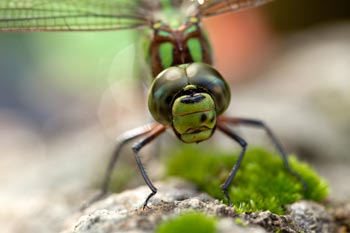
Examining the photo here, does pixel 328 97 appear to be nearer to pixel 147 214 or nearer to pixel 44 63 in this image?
pixel 147 214

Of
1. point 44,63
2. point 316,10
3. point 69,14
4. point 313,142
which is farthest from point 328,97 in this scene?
point 44,63

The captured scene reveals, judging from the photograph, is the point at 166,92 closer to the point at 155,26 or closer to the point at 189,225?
the point at 189,225

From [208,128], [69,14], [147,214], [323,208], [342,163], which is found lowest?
[342,163]

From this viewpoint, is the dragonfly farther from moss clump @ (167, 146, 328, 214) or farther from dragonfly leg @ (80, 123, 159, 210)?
moss clump @ (167, 146, 328, 214)

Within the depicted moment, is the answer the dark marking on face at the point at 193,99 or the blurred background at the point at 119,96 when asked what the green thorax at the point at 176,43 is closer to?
the dark marking on face at the point at 193,99

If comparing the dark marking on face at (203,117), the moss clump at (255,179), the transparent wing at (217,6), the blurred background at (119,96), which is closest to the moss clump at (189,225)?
the moss clump at (255,179)

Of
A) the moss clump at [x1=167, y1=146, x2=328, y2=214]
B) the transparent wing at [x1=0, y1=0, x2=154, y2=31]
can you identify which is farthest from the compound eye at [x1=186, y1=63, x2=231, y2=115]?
the transparent wing at [x1=0, y1=0, x2=154, y2=31]
